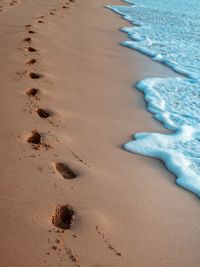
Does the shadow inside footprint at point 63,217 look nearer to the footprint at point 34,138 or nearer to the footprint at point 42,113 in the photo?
the footprint at point 34,138

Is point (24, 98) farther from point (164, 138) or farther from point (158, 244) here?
point (158, 244)

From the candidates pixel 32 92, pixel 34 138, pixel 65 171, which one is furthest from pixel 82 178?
pixel 32 92

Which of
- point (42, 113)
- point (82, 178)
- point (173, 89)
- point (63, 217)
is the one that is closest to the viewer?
point (63, 217)

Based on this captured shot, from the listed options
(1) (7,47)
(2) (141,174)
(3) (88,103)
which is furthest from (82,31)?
(2) (141,174)

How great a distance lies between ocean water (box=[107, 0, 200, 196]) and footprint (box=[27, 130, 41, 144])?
22.9 inches

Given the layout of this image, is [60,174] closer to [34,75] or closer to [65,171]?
[65,171]

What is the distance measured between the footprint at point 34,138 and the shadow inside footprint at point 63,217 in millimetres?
729

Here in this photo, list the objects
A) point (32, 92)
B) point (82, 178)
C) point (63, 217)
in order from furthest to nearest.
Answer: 1. point (32, 92)
2. point (82, 178)
3. point (63, 217)

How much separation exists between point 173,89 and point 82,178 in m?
2.26

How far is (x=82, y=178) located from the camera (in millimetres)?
2426

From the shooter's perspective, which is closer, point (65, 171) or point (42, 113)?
point (65, 171)

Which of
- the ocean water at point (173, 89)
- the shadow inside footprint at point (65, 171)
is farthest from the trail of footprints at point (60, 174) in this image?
the ocean water at point (173, 89)

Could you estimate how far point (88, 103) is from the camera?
11.8ft

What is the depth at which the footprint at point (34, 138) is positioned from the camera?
275 cm
